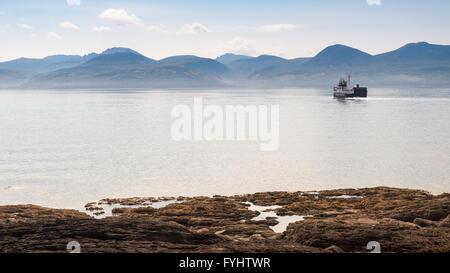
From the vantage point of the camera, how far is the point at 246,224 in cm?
2186

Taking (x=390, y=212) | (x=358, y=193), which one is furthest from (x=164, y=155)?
(x=390, y=212)

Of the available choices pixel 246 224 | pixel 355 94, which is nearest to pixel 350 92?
pixel 355 94

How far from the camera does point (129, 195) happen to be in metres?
30.9

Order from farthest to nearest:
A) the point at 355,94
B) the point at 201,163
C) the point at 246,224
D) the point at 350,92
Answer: the point at 355,94
the point at 350,92
the point at 201,163
the point at 246,224

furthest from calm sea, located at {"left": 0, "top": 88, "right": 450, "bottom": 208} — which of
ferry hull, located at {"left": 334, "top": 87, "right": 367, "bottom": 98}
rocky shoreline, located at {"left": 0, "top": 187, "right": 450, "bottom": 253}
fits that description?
ferry hull, located at {"left": 334, "top": 87, "right": 367, "bottom": 98}

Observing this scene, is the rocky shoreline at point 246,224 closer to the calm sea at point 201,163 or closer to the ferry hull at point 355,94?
the calm sea at point 201,163

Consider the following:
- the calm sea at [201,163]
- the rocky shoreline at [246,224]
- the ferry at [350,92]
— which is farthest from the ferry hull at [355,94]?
the rocky shoreline at [246,224]

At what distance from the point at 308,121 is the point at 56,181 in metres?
61.0

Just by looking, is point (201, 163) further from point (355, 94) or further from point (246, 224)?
point (355, 94)

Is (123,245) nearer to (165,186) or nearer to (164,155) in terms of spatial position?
(165,186)

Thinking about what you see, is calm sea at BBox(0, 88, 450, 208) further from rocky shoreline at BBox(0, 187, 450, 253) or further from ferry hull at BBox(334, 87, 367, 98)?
ferry hull at BBox(334, 87, 367, 98)

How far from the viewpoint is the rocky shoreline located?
46.6 ft

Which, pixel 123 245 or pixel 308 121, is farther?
pixel 308 121

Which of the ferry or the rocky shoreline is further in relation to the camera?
the ferry
